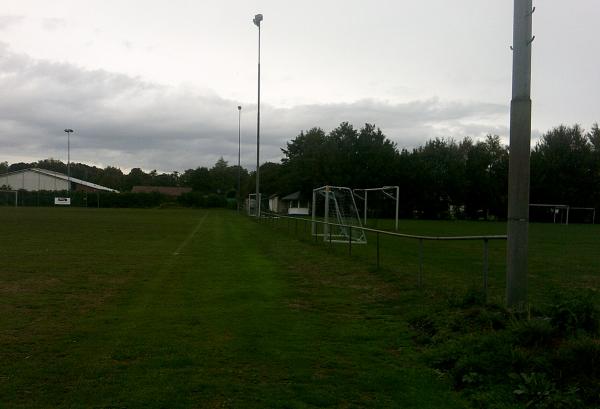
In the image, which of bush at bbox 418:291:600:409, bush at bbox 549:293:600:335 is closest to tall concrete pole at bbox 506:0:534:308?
bush at bbox 418:291:600:409

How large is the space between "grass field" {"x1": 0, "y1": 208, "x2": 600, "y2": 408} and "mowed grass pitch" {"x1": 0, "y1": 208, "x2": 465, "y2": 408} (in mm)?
21

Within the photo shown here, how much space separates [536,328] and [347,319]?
318 cm

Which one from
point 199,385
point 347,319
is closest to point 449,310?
point 347,319

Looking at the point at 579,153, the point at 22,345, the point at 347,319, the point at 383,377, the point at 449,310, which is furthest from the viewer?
the point at 579,153

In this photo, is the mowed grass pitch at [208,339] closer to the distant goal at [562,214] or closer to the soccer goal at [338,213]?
the soccer goal at [338,213]

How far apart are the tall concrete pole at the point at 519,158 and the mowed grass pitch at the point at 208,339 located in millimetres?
1491

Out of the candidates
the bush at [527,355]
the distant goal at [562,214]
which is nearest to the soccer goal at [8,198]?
the distant goal at [562,214]

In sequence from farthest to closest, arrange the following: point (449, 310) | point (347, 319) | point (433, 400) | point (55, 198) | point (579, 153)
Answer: point (55, 198) < point (579, 153) < point (347, 319) < point (449, 310) < point (433, 400)

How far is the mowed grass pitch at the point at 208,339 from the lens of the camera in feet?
15.9

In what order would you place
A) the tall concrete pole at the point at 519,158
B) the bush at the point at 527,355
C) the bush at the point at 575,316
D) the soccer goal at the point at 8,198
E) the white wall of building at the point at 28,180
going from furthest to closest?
1. the white wall of building at the point at 28,180
2. the soccer goal at the point at 8,198
3. the tall concrete pole at the point at 519,158
4. the bush at the point at 575,316
5. the bush at the point at 527,355

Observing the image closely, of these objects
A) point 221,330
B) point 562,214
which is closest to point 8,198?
point 562,214

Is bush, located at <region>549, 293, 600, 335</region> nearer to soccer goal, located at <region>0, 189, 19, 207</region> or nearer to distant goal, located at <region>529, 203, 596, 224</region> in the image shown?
distant goal, located at <region>529, 203, 596, 224</region>

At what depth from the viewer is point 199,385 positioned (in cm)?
500

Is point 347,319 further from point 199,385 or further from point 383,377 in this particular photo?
point 199,385
